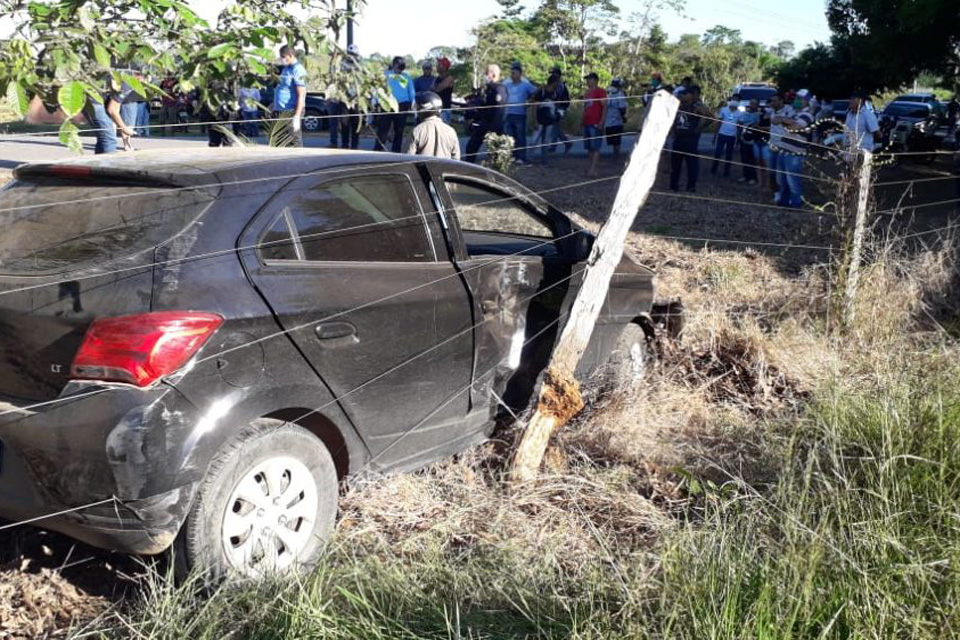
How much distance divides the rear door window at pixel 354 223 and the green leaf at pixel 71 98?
0.80 metres

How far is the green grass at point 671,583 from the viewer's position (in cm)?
292

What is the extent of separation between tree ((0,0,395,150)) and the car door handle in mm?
1099

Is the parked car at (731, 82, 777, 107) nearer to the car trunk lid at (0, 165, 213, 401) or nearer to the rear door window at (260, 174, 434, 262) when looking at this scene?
the rear door window at (260, 174, 434, 262)

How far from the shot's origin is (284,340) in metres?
3.71

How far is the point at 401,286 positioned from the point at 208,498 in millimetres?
1258

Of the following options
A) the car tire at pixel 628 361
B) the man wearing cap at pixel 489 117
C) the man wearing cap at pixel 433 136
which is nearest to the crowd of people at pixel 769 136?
the man wearing cap at pixel 489 117

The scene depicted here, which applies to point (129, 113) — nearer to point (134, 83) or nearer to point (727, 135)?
point (134, 83)

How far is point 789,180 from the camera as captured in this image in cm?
1384

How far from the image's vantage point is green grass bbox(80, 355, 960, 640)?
115 inches

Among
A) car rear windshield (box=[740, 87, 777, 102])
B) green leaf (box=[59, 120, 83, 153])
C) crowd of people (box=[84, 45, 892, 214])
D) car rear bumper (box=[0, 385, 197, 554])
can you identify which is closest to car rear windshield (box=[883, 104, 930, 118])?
car rear windshield (box=[740, 87, 777, 102])

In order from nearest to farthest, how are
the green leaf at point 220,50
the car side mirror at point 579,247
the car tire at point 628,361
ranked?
the green leaf at point 220,50, the car side mirror at point 579,247, the car tire at point 628,361

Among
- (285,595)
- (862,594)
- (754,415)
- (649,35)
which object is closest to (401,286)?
(285,595)

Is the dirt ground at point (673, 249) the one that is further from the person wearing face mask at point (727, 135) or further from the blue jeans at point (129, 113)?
the blue jeans at point (129, 113)

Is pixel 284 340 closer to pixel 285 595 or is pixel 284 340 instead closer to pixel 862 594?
pixel 285 595
